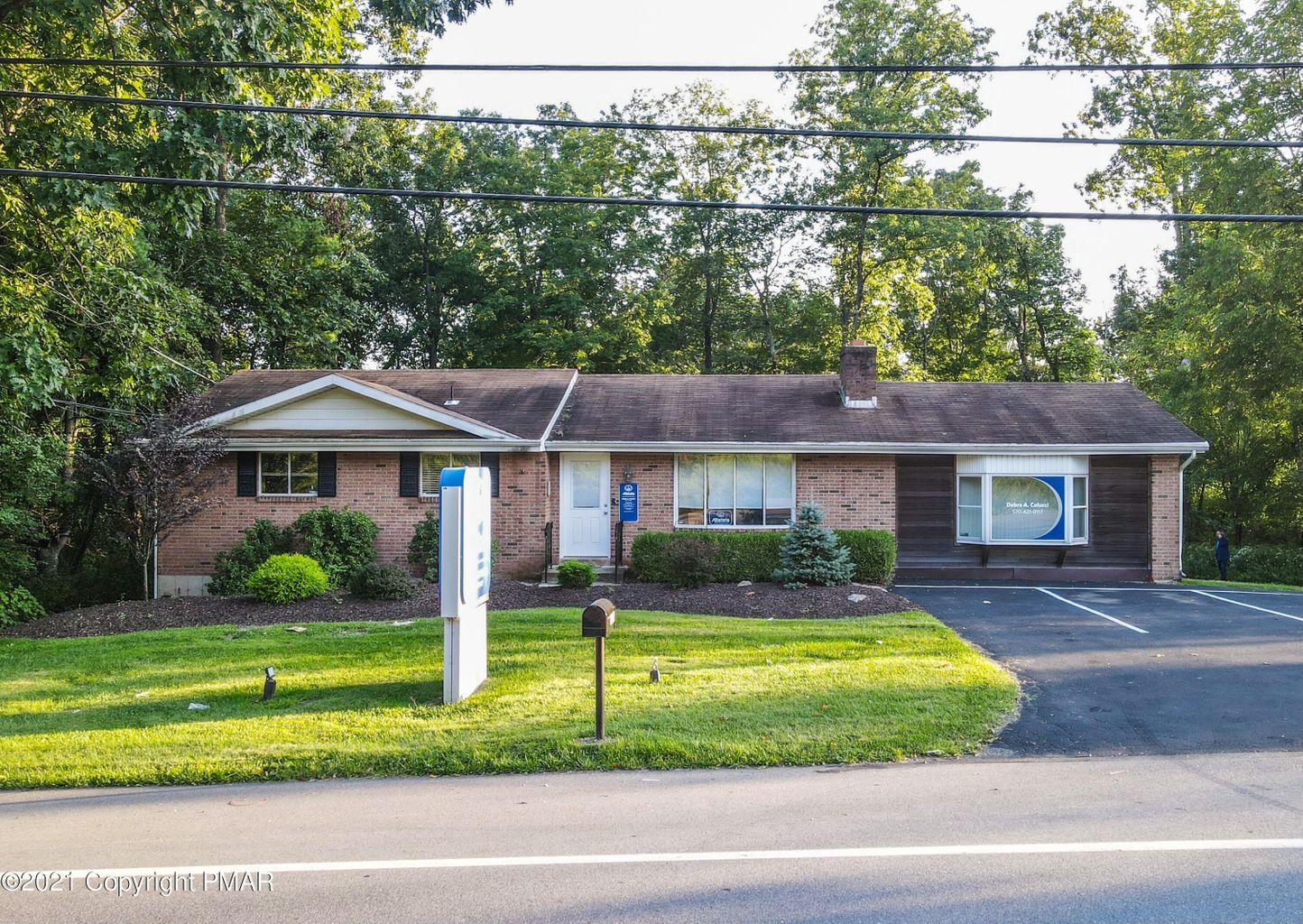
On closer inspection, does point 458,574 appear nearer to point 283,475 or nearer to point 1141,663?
point 1141,663

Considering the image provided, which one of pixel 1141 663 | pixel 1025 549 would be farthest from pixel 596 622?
pixel 1025 549

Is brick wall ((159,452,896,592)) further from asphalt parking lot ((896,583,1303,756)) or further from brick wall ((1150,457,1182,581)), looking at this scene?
brick wall ((1150,457,1182,581))

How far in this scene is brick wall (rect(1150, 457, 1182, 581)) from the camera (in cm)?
1938

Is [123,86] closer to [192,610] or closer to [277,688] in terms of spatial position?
[192,610]

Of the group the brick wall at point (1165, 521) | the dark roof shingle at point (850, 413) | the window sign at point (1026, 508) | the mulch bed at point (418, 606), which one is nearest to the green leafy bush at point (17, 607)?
the mulch bed at point (418, 606)

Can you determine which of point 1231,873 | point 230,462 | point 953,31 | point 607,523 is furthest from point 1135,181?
point 1231,873

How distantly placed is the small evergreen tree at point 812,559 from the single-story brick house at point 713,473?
9.12 ft

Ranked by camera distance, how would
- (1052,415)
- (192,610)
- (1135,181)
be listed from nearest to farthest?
(192,610), (1052,415), (1135,181)

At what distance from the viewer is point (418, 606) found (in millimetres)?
14734

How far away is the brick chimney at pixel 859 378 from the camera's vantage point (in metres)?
21.7

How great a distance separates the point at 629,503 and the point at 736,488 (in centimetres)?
231

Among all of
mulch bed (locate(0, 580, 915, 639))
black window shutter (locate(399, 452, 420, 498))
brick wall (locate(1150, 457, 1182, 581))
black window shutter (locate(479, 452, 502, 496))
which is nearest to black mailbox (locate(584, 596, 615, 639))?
mulch bed (locate(0, 580, 915, 639))

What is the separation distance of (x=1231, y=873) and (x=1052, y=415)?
17.5 metres

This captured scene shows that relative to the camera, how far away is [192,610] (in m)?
14.6
